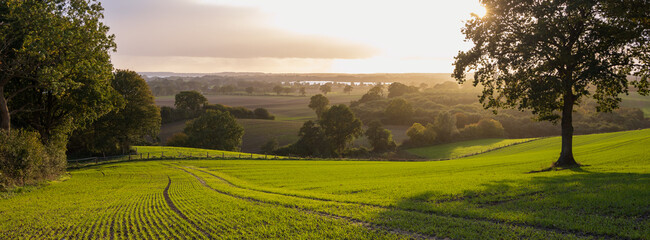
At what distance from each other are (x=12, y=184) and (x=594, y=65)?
39.8 meters

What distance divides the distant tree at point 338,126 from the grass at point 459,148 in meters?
16.0

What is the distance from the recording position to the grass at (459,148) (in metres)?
72.9

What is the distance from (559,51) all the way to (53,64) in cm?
3891

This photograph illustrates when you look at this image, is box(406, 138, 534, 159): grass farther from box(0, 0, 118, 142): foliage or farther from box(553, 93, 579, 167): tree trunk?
box(0, 0, 118, 142): foliage

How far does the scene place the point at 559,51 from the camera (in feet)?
77.6

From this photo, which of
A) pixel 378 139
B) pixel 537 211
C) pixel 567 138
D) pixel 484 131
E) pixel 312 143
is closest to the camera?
pixel 537 211

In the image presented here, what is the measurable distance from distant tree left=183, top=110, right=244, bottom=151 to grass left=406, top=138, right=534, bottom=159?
1746 inches

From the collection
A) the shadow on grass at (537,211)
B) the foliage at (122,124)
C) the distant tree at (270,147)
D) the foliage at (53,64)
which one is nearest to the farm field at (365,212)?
the shadow on grass at (537,211)

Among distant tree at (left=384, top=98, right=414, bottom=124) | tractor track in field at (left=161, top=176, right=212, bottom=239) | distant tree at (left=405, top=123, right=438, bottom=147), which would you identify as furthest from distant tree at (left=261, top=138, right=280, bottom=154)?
tractor track in field at (left=161, top=176, right=212, bottom=239)

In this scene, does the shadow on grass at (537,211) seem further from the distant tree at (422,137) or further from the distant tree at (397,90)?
the distant tree at (397,90)

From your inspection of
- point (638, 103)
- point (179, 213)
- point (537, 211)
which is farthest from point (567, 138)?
point (638, 103)

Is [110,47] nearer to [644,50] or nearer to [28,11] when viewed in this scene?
[28,11]

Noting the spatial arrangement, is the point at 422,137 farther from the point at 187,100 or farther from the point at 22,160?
the point at 22,160

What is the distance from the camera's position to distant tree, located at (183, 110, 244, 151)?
80.4m
